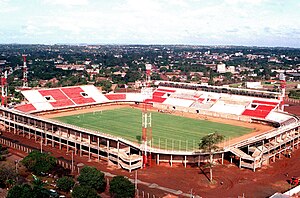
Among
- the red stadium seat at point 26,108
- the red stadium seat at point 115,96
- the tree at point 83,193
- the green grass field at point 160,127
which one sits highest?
the red stadium seat at point 115,96

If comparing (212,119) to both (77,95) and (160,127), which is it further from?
(77,95)

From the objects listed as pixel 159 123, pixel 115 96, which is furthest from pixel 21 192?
pixel 115 96

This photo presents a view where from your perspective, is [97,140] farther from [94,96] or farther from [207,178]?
[94,96]

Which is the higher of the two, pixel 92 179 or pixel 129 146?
pixel 129 146

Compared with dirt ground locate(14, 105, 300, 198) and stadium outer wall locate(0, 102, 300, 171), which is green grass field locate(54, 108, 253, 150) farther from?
dirt ground locate(14, 105, 300, 198)

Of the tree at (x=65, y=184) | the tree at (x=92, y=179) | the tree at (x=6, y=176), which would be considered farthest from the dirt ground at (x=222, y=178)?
the tree at (x=6, y=176)

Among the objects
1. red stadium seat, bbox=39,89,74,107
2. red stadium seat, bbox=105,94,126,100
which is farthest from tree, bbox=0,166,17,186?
red stadium seat, bbox=105,94,126,100

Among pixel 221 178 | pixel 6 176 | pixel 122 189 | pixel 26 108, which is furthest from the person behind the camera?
pixel 26 108

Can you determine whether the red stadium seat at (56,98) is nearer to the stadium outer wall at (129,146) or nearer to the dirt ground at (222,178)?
the stadium outer wall at (129,146)
